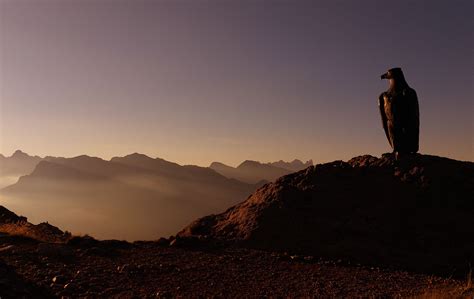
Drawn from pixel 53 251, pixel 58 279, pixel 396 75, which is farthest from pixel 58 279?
pixel 396 75

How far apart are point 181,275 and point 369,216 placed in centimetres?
638

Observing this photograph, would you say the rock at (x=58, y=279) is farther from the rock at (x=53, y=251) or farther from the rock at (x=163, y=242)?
the rock at (x=163, y=242)

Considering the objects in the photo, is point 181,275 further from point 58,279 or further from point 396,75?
point 396,75

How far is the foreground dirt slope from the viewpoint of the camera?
315 inches

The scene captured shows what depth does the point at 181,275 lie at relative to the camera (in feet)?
29.8

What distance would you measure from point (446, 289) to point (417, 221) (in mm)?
4571

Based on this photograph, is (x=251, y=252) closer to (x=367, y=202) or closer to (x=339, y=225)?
(x=339, y=225)

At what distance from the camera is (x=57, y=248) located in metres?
10.2

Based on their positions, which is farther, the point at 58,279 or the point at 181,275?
the point at 181,275

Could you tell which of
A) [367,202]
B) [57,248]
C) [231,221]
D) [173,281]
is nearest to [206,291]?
[173,281]

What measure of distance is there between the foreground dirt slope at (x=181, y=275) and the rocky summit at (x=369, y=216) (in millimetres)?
1259

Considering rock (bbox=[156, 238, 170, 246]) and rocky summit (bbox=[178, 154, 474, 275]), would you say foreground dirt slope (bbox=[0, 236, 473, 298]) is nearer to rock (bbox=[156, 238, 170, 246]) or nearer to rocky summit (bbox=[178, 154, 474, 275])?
rock (bbox=[156, 238, 170, 246])

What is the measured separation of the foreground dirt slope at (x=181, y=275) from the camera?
8.01 meters

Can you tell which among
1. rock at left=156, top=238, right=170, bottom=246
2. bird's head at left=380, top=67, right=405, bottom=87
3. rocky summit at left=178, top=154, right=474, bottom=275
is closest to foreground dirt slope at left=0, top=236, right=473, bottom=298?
rock at left=156, top=238, right=170, bottom=246
